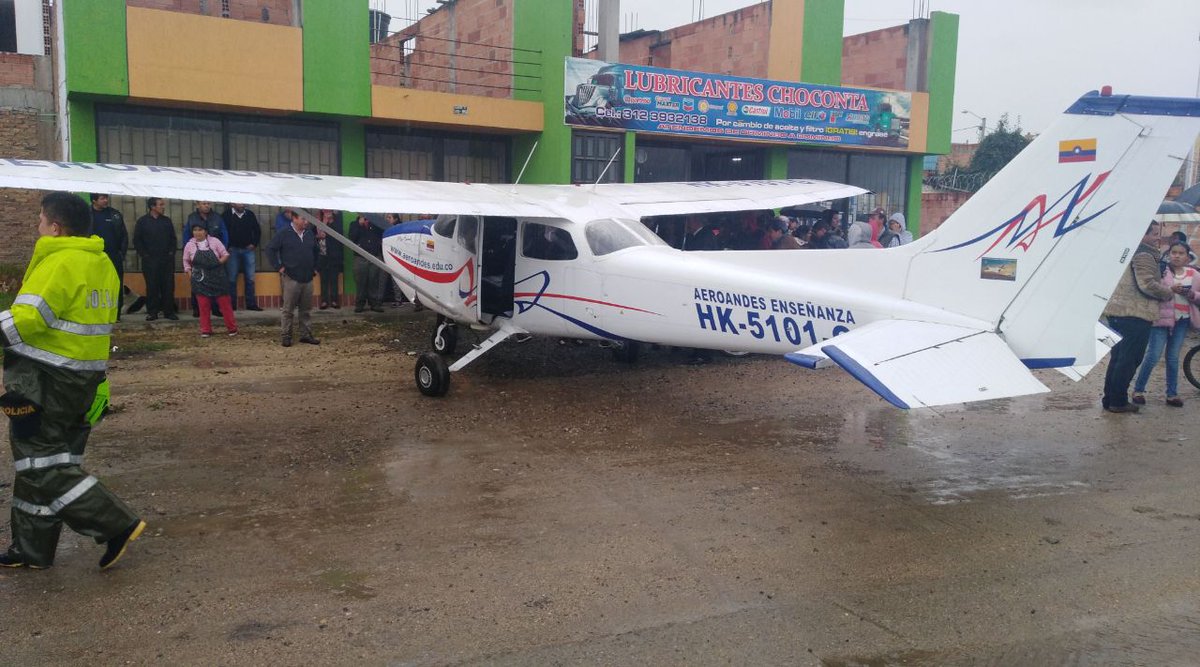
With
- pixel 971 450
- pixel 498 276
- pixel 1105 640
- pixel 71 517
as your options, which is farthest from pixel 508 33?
pixel 1105 640

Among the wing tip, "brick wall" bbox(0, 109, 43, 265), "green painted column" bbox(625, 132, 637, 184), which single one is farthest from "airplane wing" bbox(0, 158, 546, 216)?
"brick wall" bbox(0, 109, 43, 265)

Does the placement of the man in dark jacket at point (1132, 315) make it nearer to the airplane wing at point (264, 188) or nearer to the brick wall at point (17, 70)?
the airplane wing at point (264, 188)

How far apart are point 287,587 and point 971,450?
5.59 metres

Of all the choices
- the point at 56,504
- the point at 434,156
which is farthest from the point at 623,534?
the point at 434,156

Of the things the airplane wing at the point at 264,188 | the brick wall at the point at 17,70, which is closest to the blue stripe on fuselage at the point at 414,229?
the airplane wing at the point at 264,188

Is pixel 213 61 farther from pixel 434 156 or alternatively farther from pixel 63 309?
pixel 63 309

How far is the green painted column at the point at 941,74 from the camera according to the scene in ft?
67.3

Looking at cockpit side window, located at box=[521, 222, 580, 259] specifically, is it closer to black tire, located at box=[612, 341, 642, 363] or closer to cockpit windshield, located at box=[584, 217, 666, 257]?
cockpit windshield, located at box=[584, 217, 666, 257]

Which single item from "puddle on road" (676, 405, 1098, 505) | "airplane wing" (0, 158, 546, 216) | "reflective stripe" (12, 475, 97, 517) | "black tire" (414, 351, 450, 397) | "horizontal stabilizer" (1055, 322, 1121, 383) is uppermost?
"airplane wing" (0, 158, 546, 216)

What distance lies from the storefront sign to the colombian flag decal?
11457mm

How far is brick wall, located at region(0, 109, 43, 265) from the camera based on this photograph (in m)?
15.8

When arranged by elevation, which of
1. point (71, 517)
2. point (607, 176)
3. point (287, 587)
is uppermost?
point (607, 176)

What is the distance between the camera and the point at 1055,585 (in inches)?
192

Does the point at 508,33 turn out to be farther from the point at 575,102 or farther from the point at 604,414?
the point at 604,414
